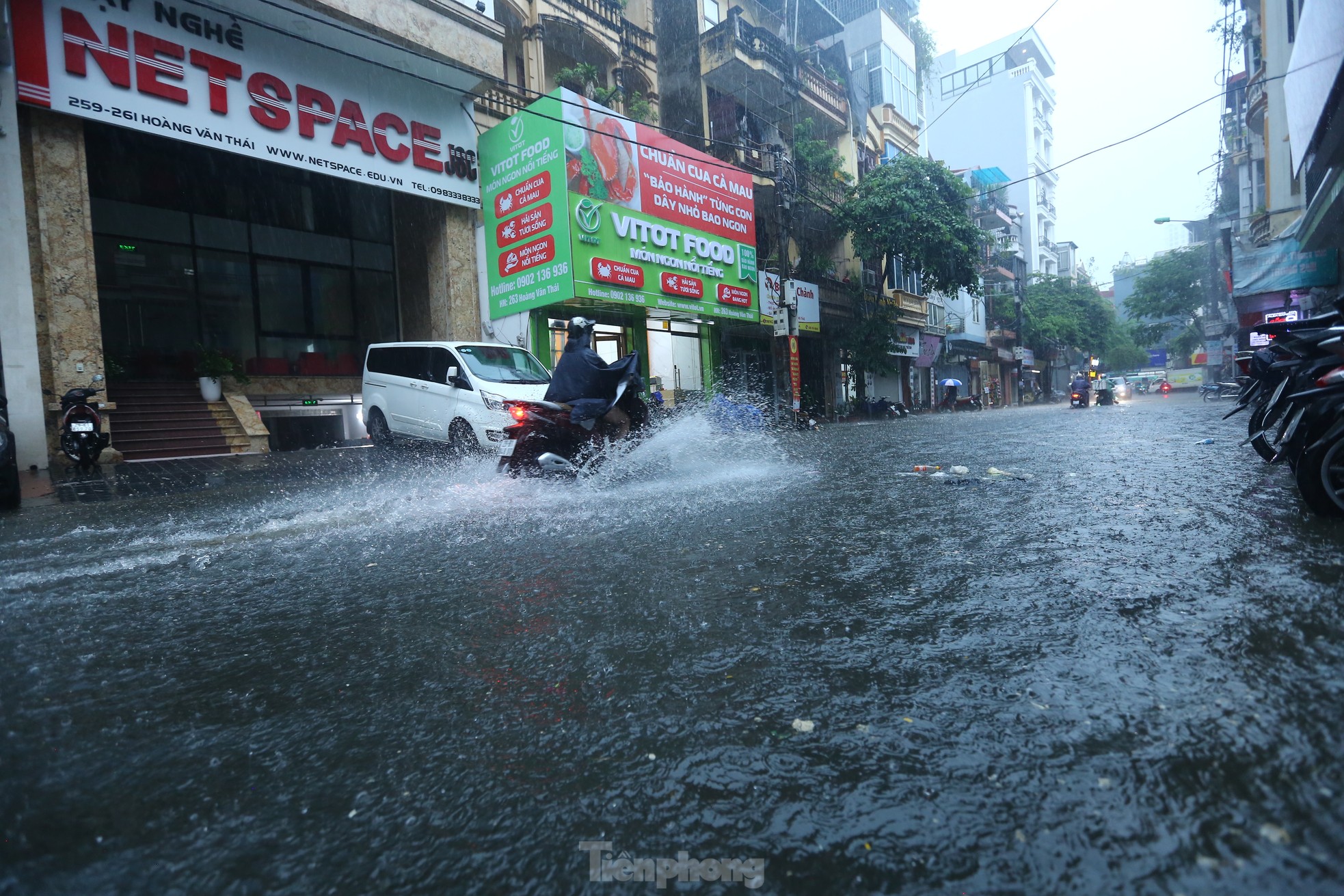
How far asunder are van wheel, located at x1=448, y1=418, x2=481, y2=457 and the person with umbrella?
96.7 ft

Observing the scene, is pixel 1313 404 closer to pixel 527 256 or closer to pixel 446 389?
pixel 446 389

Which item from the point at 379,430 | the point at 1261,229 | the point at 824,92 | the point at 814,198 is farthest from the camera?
the point at 824,92

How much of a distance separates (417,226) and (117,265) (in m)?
6.61

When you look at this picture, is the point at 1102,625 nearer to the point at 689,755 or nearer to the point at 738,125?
the point at 689,755

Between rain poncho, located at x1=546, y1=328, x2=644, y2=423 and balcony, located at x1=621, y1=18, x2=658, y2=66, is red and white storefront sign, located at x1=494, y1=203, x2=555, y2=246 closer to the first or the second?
balcony, located at x1=621, y1=18, x2=658, y2=66

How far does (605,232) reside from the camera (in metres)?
16.5

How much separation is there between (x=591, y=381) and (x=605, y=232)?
10.9 m

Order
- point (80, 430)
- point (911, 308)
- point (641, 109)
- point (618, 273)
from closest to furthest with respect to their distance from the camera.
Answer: point (80, 430)
point (618, 273)
point (641, 109)
point (911, 308)

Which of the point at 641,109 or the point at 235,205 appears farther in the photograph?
the point at 641,109

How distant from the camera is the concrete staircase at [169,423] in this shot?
11.7m

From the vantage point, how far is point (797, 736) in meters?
1.71

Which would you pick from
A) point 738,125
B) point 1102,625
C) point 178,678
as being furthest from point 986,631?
point 738,125

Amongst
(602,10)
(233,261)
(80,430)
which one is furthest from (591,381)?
(602,10)

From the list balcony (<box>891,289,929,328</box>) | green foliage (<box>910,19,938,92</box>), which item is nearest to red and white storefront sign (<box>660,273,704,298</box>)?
balcony (<box>891,289,929,328</box>)
